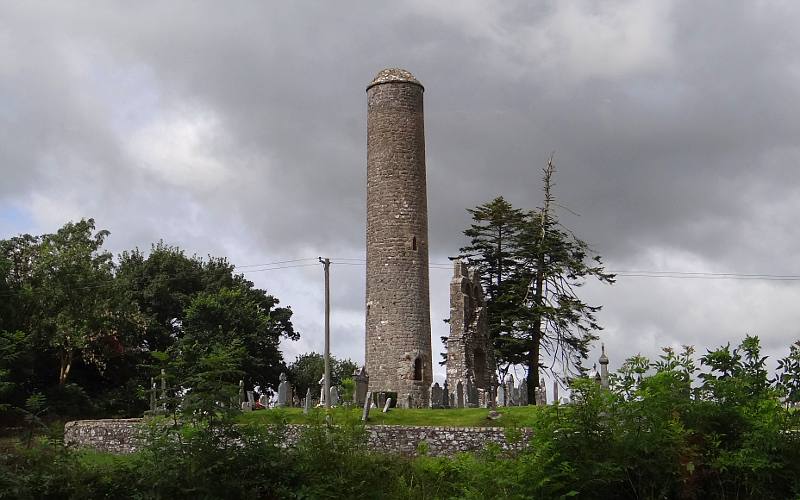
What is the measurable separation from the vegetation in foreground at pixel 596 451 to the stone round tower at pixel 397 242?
2476cm

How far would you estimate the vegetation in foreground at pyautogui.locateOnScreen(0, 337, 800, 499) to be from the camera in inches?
557

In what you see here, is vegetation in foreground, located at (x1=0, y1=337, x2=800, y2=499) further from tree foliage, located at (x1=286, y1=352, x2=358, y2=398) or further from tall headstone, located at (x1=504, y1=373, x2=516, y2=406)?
tree foliage, located at (x1=286, y1=352, x2=358, y2=398)

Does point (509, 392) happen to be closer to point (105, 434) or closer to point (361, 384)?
point (361, 384)

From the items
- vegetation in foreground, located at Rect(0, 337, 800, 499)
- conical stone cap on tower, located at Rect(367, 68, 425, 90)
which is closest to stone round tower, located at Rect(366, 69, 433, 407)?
conical stone cap on tower, located at Rect(367, 68, 425, 90)

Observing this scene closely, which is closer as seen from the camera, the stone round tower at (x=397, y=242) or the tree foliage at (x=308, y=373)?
the stone round tower at (x=397, y=242)

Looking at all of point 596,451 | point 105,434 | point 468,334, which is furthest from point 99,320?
point 596,451

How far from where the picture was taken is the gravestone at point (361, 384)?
37.3 m

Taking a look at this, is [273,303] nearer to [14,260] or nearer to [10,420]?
[14,260]

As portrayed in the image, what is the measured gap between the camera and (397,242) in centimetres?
4188

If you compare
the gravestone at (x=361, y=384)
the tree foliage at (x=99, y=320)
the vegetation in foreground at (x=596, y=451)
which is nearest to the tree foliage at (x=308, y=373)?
the tree foliage at (x=99, y=320)

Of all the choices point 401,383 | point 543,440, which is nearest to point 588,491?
point 543,440

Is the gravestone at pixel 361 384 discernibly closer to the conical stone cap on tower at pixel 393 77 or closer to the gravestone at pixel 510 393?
the gravestone at pixel 510 393

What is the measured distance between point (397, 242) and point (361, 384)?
6820mm

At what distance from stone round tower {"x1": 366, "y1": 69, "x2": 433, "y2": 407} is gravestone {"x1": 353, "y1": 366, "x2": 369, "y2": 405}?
30cm
